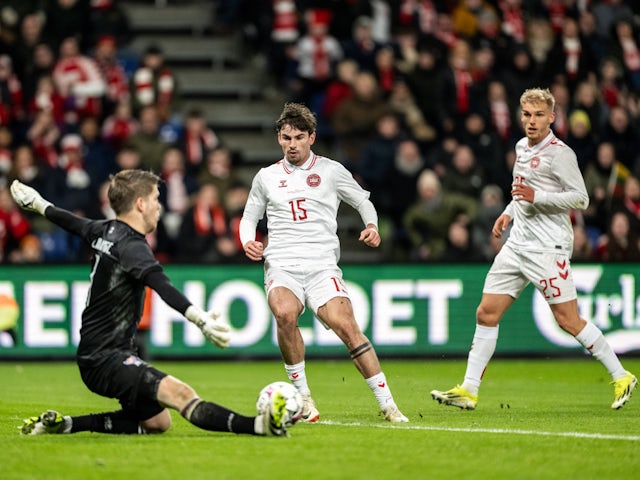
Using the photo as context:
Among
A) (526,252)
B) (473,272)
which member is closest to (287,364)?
(526,252)

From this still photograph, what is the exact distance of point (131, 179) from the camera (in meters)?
8.91

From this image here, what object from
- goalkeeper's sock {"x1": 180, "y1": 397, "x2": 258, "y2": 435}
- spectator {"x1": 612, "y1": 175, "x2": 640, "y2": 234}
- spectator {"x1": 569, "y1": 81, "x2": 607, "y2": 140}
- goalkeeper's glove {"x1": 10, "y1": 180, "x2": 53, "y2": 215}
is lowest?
goalkeeper's sock {"x1": 180, "y1": 397, "x2": 258, "y2": 435}

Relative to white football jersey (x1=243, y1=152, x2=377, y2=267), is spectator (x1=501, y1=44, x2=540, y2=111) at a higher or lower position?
higher

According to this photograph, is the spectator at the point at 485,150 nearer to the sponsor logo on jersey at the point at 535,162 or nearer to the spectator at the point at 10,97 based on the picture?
the spectator at the point at 10,97

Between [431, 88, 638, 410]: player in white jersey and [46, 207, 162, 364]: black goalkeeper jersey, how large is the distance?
331cm

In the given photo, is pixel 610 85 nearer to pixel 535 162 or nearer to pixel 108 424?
pixel 535 162

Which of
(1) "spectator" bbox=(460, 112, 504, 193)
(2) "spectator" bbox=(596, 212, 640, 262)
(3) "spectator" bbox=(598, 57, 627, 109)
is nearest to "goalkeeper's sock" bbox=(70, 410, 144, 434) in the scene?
A: (2) "spectator" bbox=(596, 212, 640, 262)

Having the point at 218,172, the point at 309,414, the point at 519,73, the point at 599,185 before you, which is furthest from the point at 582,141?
the point at 309,414

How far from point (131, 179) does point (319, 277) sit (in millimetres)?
2070

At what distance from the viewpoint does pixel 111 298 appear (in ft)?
29.0

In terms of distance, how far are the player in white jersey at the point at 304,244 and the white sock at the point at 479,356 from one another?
1231 millimetres

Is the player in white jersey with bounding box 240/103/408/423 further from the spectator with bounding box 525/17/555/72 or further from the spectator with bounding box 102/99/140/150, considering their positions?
the spectator with bounding box 525/17/555/72

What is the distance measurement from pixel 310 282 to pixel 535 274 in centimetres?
198

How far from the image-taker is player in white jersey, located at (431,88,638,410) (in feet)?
36.7
